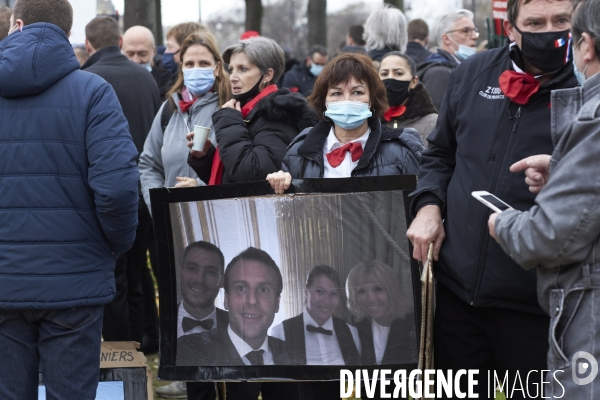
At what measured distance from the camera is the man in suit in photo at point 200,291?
4.05 metres

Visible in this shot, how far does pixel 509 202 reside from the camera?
3.16 meters

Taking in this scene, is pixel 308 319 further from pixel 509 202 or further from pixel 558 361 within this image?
pixel 558 361

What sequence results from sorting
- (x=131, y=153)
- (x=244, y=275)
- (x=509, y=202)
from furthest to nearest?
(x=244, y=275), (x=131, y=153), (x=509, y=202)

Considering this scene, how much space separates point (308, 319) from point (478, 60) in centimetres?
143

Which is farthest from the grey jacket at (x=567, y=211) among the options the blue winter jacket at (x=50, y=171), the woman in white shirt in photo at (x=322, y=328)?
the blue winter jacket at (x=50, y=171)

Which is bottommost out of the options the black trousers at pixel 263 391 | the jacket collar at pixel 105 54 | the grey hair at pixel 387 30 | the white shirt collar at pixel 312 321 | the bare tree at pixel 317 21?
the black trousers at pixel 263 391

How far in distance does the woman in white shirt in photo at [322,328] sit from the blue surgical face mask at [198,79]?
73.7 inches

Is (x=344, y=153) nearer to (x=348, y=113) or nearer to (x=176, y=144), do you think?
(x=348, y=113)

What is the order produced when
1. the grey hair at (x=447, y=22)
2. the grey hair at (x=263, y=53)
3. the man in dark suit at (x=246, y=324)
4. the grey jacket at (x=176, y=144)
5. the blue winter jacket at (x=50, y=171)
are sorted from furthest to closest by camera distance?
the grey hair at (x=447, y=22) → the grey jacket at (x=176, y=144) → the grey hair at (x=263, y=53) → the man in dark suit at (x=246, y=324) → the blue winter jacket at (x=50, y=171)

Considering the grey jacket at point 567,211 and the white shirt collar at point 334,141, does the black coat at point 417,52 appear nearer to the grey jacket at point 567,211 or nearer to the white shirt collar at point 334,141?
the white shirt collar at point 334,141

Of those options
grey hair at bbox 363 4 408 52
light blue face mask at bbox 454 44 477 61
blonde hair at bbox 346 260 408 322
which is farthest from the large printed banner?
light blue face mask at bbox 454 44 477 61

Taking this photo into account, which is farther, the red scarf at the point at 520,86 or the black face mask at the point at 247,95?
the black face mask at the point at 247,95

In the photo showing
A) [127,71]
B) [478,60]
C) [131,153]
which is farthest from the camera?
[127,71]

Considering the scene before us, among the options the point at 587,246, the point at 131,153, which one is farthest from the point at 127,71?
the point at 587,246
